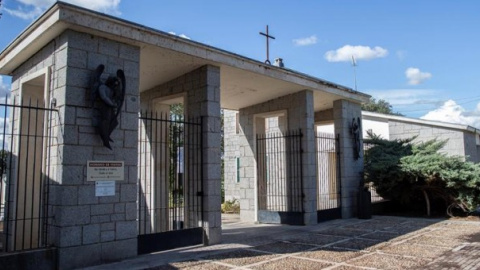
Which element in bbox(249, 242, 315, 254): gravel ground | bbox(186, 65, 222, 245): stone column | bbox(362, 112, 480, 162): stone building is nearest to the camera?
bbox(249, 242, 315, 254): gravel ground

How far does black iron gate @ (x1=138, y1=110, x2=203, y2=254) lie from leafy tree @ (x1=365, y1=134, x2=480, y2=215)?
6050mm

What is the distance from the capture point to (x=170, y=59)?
278 inches

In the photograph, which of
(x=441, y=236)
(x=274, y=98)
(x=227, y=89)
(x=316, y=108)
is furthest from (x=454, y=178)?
(x=227, y=89)

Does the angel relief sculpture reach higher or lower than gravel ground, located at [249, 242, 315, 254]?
→ higher

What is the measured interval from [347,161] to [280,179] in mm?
1947

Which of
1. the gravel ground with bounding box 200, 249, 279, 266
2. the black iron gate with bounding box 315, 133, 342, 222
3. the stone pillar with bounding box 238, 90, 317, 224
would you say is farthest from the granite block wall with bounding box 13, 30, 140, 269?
the black iron gate with bounding box 315, 133, 342, 222

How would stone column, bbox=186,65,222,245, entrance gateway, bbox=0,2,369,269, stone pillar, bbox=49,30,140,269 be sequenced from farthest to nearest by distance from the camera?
stone column, bbox=186,65,222,245 < entrance gateway, bbox=0,2,369,269 < stone pillar, bbox=49,30,140,269

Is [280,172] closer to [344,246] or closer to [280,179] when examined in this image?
[280,179]

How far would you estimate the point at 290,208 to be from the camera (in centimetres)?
1017

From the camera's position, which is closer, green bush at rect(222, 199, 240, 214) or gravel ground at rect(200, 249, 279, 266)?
gravel ground at rect(200, 249, 279, 266)

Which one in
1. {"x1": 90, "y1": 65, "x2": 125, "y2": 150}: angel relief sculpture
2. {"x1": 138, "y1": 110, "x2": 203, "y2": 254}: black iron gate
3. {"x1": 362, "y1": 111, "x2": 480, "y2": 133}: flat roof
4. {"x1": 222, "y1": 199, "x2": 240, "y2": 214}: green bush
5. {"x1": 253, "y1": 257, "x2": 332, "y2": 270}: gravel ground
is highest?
{"x1": 362, "y1": 111, "x2": 480, "y2": 133}: flat roof

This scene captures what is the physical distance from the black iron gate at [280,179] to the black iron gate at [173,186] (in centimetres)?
276

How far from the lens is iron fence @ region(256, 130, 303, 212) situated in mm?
10023

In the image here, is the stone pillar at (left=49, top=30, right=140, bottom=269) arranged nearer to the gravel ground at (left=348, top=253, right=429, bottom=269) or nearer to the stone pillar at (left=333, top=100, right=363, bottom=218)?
the gravel ground at (left=348, top=253, right=429, bottom=269)
